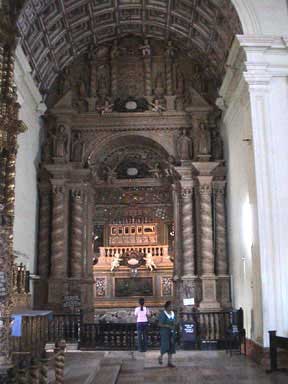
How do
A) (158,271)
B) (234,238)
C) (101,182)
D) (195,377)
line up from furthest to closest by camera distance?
(158,271) < (101,182) < (234,238) < (195,377)

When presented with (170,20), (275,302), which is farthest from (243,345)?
(170,20)

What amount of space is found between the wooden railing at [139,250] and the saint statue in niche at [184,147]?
5.02 metres

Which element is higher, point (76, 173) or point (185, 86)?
point (185, 86)

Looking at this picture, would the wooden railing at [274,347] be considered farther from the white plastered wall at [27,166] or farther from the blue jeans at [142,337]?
the white plastered wall at [27,166]

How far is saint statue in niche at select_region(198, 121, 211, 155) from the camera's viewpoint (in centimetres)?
1681

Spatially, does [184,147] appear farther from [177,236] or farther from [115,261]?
[115,261]

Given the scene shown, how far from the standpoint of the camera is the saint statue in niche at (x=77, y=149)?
17.2 metres

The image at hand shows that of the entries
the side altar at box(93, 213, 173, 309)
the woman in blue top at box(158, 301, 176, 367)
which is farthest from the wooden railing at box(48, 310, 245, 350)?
the side altar at box(93, 213, 173, 309)

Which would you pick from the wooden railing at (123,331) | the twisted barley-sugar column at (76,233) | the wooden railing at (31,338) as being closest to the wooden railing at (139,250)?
the twisted barley-sugar column at (76,233)

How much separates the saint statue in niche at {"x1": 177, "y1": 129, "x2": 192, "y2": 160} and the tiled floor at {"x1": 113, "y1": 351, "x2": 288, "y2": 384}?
21.4ft

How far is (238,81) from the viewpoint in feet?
45.1

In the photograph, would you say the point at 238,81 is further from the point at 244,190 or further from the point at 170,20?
the point at 170,20

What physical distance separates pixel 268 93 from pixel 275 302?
4.58 meters

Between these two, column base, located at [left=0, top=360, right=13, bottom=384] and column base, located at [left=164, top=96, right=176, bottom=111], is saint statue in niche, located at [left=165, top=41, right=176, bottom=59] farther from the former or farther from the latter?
column base, located at [left=0, top=360, right=13, bottom=384]
